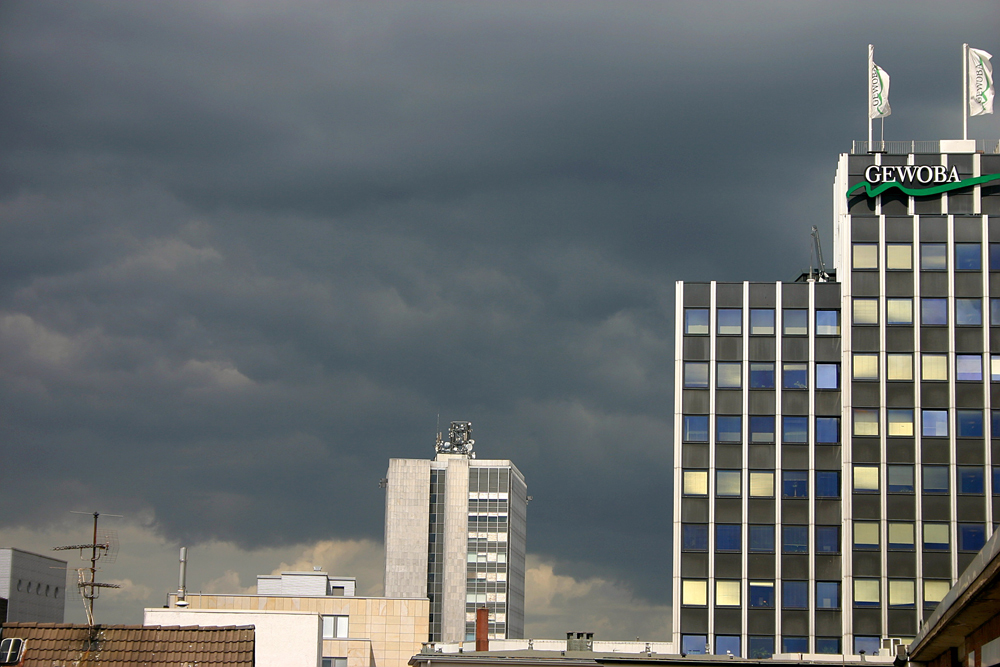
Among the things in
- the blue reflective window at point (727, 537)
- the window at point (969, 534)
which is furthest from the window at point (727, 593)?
the window at point (969, 534)

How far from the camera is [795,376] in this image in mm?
105562

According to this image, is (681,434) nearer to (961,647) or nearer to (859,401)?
(859,401)

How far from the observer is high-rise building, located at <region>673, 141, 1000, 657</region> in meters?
102

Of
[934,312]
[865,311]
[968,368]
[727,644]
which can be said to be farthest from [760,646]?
[934,312]

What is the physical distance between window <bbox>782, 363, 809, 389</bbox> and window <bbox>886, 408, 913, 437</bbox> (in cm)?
730

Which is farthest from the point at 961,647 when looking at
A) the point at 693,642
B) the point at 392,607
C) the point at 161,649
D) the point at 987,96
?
the point at 392,607

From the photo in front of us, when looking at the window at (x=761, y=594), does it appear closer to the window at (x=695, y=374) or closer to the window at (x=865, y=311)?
the window at (x=695, y=374)

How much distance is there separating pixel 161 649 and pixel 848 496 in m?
66.3

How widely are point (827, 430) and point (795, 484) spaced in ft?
17.6

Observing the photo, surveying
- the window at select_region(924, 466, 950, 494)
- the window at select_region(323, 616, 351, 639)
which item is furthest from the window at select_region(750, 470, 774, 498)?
the window at select_region(323, 616, 351, 639)

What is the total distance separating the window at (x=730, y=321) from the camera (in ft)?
347

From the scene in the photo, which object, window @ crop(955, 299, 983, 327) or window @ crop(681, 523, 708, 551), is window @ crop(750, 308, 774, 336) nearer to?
window @ crop(955, 299, 983, 327)

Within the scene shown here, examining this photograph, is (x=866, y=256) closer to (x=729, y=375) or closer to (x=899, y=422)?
(x=899, y=422)

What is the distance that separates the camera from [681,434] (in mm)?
105750
